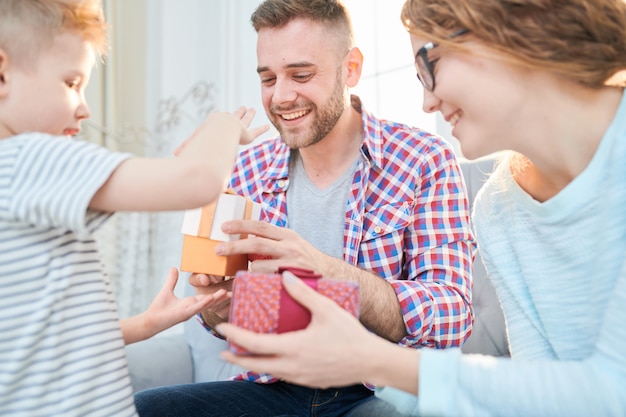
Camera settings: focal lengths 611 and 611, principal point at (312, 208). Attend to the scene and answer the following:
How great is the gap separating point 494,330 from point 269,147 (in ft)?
2.88

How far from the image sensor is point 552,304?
1.11 meters

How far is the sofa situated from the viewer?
1781 mm

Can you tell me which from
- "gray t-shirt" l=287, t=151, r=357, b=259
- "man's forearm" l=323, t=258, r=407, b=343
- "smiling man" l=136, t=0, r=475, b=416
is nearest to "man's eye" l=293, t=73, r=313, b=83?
"smiling man" l=136, t=0, r=475, b=416

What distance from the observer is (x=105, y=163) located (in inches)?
32.7

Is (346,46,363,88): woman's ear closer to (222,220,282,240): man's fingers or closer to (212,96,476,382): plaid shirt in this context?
(212,96,476,382): plaid shirt

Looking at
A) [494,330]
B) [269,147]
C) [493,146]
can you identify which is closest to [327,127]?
[269,147]

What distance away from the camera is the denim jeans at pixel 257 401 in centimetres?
138

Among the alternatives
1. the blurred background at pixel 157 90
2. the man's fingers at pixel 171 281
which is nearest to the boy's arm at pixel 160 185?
the man's fingers at pixel 171 281

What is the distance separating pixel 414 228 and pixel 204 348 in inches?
30.3

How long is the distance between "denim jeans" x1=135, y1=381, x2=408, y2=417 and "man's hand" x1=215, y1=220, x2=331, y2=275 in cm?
37

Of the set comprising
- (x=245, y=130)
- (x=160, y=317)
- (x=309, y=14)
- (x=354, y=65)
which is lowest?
(x=160, y=317)

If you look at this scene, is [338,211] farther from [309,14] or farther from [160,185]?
[160,185]

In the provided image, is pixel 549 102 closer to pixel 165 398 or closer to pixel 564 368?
pixel 564 368

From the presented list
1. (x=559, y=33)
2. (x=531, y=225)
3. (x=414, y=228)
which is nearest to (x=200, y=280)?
(x=414, y=228)
